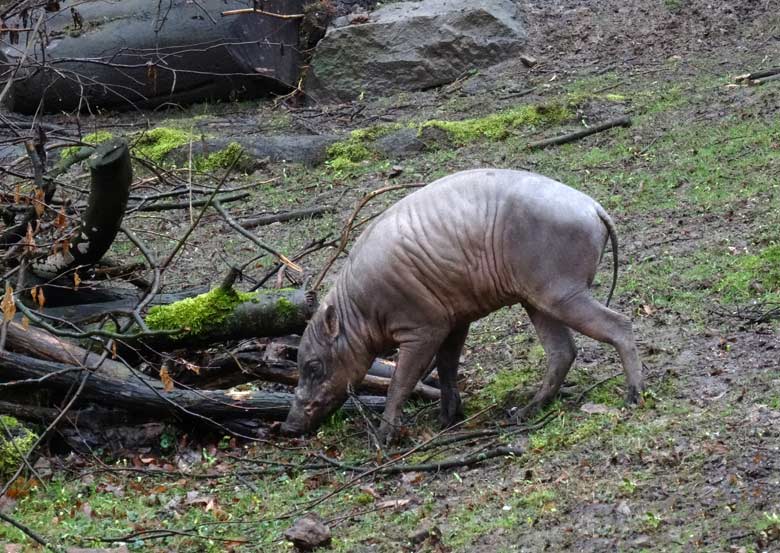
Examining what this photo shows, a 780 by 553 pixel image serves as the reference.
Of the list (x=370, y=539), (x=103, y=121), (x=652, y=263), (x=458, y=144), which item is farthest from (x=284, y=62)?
(x=370, y=539)

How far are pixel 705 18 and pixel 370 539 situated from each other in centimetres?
1075

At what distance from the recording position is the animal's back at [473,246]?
6094 mm

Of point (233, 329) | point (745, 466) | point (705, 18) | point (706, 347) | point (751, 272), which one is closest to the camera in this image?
point (745, 466)

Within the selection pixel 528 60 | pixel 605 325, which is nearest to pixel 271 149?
pixel 528 60

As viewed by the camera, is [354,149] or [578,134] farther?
[354,149]

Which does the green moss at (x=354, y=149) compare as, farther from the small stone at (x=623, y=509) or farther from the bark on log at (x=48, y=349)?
the small stone at (x=623, y=509)

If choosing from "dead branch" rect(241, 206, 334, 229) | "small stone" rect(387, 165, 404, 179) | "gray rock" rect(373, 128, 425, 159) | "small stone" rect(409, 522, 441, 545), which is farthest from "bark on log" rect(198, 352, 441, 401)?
"gray rock" rect(373, 128, 425, 159)

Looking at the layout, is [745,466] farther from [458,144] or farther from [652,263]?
[458,144]

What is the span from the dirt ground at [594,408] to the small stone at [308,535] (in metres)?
0.11

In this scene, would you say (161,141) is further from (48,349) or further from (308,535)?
(308,535)

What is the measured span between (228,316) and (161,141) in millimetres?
6072

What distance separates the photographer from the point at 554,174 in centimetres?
1066

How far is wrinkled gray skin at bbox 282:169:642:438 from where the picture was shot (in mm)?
6109

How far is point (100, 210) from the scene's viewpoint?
22.0ft
